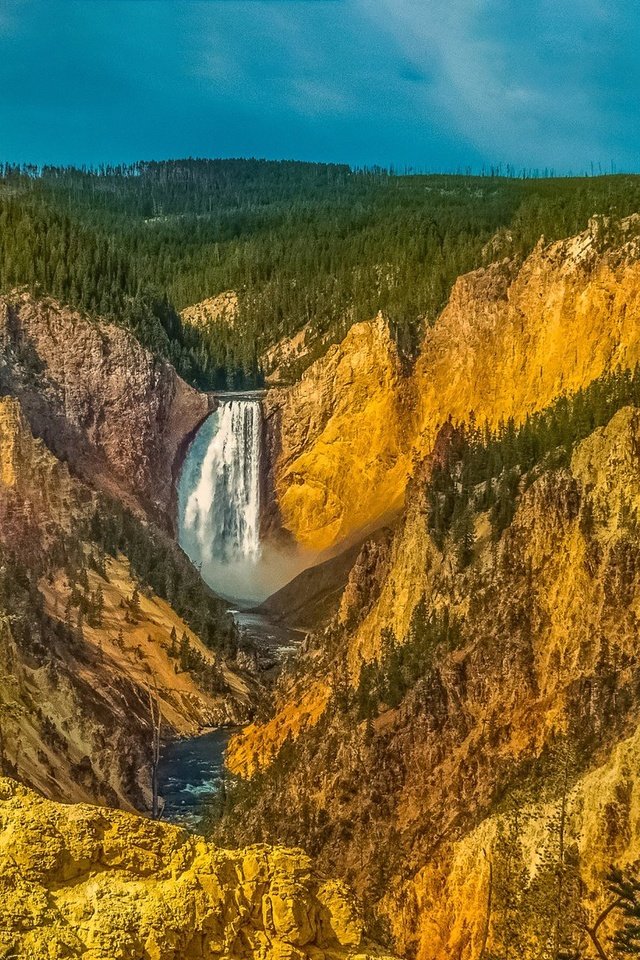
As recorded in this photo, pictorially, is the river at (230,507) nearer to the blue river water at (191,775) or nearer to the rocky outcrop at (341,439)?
the rocky outcrop at (341,439)

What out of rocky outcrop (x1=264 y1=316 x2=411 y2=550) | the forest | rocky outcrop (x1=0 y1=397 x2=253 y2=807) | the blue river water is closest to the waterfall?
rocky outcrop (x1=264 y1=316 x2=411 y2=550)

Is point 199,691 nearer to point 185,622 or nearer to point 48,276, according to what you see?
point 185,622

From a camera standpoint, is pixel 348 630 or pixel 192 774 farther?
pixel 348 630

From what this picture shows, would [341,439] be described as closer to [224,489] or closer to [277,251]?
[224,489]

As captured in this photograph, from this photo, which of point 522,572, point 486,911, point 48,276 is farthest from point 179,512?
point 486,911

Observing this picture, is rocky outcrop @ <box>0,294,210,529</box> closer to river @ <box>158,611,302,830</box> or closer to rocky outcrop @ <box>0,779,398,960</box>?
river @ <box>158,611,302,830</box>

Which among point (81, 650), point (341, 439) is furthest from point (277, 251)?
point (81, 650)

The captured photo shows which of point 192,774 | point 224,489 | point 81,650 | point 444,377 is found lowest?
point 192,774
